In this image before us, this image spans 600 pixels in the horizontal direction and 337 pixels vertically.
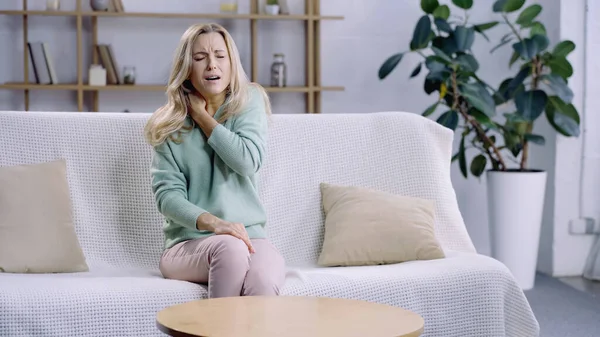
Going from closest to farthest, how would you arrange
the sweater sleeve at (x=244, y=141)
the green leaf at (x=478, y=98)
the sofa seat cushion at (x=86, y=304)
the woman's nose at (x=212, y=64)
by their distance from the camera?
the sofa seat cushion at (x=86, y=304) → the sweater sleeve at (x=244, y=141) → the woman's nose at (x=212, y=64) → the green leaf at (x=478, y=98)

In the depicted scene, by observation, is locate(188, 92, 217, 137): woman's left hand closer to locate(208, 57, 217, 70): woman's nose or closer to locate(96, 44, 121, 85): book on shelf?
locate(208, 57, 217, 70): woman's nose

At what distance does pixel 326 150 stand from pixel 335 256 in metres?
0.41

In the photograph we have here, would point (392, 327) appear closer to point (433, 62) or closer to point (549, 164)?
point (433, 62)

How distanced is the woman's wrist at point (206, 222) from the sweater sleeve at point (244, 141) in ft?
0.59

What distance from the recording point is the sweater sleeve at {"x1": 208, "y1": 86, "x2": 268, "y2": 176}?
2559 mm

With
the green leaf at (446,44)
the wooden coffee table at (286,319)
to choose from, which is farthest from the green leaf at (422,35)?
the wooden coffee table at (286,319)

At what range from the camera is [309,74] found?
4.90 metres

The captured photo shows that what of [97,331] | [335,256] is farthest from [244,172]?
[97,331]

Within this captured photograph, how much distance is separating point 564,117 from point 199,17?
1.99 m

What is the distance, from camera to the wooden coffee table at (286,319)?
1693 mm

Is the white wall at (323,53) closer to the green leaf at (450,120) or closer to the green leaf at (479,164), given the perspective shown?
the green leaf at (479,164)

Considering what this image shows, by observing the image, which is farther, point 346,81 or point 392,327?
point 346,81

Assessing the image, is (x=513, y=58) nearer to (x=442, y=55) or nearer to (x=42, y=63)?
(x=442, y=55)

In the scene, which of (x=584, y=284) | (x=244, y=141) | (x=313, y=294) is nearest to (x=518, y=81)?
(x=584, y=284)
